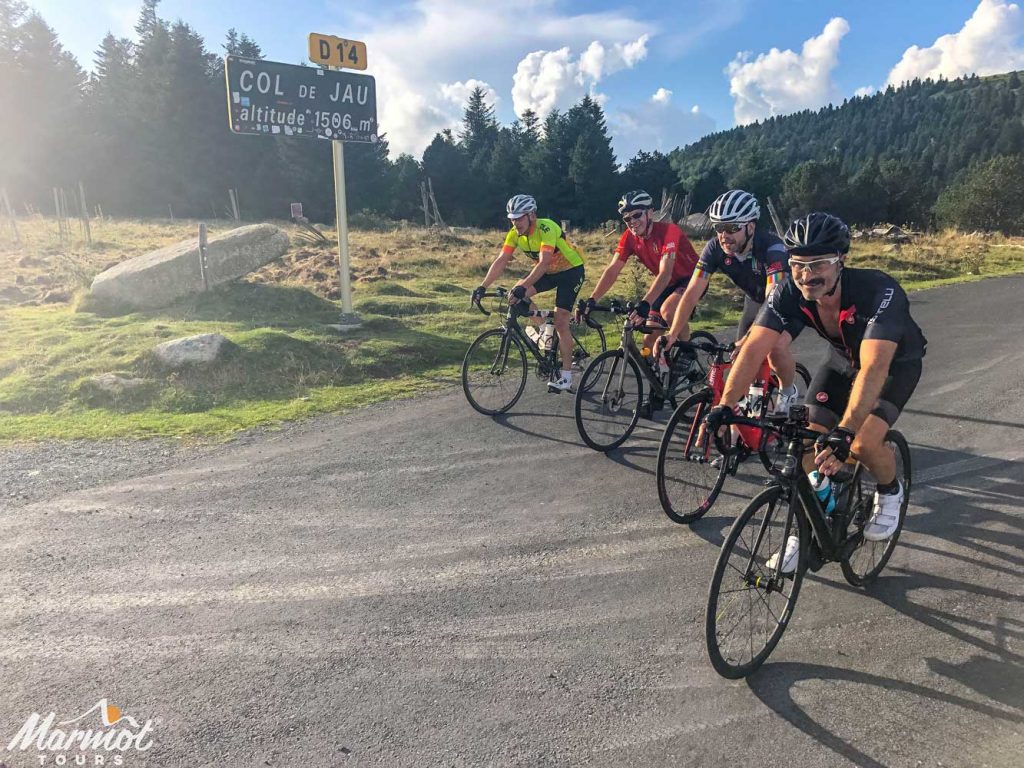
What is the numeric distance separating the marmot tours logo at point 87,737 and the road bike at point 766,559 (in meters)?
2.57

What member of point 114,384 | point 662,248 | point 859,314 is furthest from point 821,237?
point 114,384

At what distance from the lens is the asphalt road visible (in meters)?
2.62

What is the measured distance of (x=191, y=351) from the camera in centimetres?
814

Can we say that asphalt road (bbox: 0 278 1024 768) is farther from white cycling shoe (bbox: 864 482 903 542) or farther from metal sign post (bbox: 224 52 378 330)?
metal sign post (bbox: 224 52 378 330)

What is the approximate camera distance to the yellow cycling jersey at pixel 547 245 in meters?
6.96

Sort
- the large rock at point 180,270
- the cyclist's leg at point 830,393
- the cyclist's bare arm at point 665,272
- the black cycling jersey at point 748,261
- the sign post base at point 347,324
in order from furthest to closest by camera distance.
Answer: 1. the large rock at point 180,270
2. the sign post base at point 347,324
3. the cyclist's bare arm at point 665,272
4. the black cycling jersey at point 748,261
5. the cyclist's leg at point 830,393

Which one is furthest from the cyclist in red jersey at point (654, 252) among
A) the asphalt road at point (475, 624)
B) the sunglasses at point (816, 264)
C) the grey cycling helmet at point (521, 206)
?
the sunglasses at point (816, 264)

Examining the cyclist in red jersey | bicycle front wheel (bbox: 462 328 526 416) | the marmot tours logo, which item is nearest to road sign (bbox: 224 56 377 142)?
bicycle front wheel (bbox: 462 328 526 416)

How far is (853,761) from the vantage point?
2.48 metres

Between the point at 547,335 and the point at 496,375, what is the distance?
730 mm

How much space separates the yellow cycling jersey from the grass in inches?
87.9

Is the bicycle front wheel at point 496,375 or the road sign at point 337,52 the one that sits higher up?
the road sign at point 337,52

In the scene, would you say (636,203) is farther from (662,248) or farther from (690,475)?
(690,475)

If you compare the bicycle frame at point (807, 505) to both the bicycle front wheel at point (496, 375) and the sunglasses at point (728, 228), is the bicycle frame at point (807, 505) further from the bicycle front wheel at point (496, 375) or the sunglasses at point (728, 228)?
the bicycle front wheel at point (496, 375)
